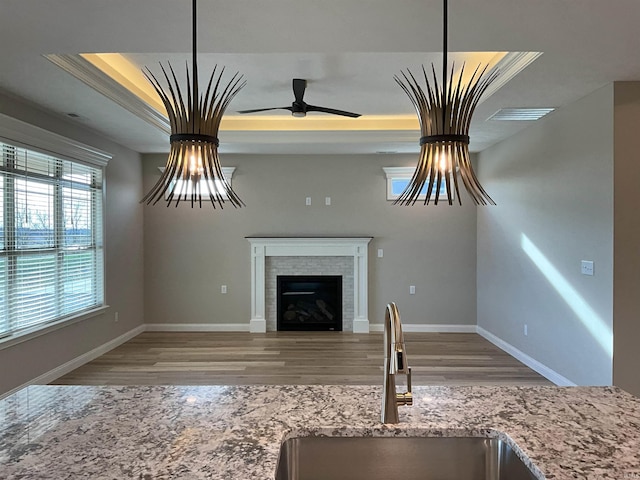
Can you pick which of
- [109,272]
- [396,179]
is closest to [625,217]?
[396,179]

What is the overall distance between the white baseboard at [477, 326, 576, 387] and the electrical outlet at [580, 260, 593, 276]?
3.27ft

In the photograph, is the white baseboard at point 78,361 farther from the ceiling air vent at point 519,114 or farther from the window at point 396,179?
the ceiling air vent at point 519,114

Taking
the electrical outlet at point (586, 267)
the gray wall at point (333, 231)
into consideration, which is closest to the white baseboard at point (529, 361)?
the gray wall at point (333, 231)

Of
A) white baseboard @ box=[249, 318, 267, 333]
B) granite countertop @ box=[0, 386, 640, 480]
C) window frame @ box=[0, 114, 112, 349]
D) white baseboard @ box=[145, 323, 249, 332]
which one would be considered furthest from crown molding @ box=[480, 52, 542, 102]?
white baseboard @ box=[145, 323, 249, 332]

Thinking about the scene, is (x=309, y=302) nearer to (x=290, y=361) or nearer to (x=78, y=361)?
(x=290, y=361)

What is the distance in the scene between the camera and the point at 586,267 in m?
3.45

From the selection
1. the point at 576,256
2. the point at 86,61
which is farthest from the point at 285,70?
the point at 576,256

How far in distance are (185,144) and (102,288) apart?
425 centimetres

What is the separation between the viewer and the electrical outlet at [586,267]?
11.1 feet

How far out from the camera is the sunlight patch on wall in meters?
3.23

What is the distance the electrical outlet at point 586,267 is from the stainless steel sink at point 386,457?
2.87 m

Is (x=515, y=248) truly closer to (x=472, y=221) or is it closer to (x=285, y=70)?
(x=472, y=221)

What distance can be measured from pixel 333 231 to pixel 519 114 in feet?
9.39

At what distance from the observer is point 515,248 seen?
477 centimetres
